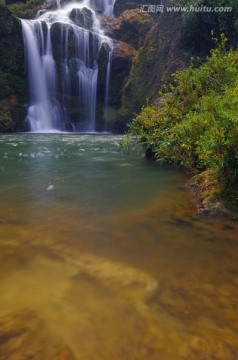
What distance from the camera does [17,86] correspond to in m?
25.2

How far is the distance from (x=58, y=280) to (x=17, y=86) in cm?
2532

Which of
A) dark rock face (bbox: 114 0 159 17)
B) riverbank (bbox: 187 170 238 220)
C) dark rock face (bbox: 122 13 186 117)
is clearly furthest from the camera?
dark rock face (bbox: 114 0 159 17)

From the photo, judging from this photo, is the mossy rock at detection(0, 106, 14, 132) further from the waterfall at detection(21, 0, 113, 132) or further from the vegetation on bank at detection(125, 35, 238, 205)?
the vegetation on bank at detection(125, 35, 238, 205)

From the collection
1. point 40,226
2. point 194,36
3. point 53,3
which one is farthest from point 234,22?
point 53,3

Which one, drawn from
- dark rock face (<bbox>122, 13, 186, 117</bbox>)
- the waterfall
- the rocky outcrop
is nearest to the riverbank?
dark rock face (<bbox>122, 13, 186, 117</bbox>)

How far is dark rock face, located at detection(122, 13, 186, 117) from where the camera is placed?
18734 mm

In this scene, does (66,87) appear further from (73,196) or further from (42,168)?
(73,196)

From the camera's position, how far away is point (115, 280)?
251 cm

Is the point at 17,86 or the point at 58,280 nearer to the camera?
the point at 58,280

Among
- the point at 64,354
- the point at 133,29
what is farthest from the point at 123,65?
the point at 64,354

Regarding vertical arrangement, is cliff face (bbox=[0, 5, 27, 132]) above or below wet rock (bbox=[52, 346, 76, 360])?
above

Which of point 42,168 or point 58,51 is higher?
point 58,51

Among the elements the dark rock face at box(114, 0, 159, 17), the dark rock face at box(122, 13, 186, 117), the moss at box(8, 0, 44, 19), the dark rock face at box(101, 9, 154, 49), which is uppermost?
the dark rock face at box(114, 0, 159, 17)

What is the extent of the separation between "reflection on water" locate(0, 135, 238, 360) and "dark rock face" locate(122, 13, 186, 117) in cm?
1580
